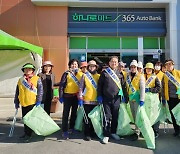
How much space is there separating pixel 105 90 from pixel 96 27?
926cm

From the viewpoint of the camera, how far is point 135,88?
17.6 feet

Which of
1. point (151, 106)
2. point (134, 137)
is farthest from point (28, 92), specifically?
point (151, 106)

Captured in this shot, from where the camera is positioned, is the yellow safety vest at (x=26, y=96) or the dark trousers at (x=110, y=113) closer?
the dark trousers at (x=110, y=113)

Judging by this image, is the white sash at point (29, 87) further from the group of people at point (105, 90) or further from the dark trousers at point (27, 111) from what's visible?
the dark trousers at point (27, 111)

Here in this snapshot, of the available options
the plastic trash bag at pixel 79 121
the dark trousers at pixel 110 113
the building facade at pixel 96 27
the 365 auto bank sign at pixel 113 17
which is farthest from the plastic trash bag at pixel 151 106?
the 365 auto bank sign at pixel 113 17

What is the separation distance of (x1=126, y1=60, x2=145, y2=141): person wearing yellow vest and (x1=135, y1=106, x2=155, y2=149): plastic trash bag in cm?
22

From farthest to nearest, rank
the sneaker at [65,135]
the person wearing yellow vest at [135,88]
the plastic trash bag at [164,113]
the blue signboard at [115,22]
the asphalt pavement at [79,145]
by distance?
1. the blue signboard at [115,22]
2. the plastic trash bag at [164,113]
3. the sneaker at [65,135]
4. the person wearing yellow vest at [135,88]
5. the asphalt pavement at [79,145]

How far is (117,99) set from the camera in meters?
5.29

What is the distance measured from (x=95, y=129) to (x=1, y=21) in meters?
10.7

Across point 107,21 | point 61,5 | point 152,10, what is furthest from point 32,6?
point 152,10

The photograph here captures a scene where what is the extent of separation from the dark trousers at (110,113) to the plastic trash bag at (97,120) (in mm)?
107

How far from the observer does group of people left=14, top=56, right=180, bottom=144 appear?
5.23 m

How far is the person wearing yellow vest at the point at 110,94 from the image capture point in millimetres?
5195

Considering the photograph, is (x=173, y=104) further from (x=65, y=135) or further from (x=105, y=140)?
(x=65, y=135)
